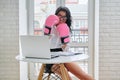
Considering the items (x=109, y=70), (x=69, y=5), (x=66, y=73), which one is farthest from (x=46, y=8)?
(x=66, y=73)

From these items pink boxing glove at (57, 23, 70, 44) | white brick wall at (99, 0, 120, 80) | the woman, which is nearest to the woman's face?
the woman

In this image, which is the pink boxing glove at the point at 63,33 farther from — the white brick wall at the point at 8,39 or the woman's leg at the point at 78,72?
the white brick wall at the point at 8,39

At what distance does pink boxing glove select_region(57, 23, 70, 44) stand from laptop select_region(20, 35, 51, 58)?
387 mm

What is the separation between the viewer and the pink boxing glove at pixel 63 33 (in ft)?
7.74

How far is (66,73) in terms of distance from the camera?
2264 mm

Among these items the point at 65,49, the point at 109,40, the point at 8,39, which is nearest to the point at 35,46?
the point at 65,49

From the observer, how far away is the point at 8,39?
346 cm

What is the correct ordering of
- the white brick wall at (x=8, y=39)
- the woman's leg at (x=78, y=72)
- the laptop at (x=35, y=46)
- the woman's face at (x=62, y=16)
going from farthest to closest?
the white brick wall at (x=8, y=39) < the woman's face at (x=62, y=16) < the woman's leg at (x=78, y=72) < the laptop at (x=35, y=46)

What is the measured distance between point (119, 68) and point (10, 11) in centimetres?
192

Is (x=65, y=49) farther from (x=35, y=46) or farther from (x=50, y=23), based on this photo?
(x=35, y=46)

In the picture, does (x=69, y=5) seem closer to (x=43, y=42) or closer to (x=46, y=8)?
(x=46, y=8)

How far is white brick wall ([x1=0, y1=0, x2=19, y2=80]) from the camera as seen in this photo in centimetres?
343

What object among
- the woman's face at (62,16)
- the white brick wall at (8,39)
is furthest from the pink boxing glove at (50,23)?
the white brick wall at (8,39)

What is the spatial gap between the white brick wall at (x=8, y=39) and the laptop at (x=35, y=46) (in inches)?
54.7
